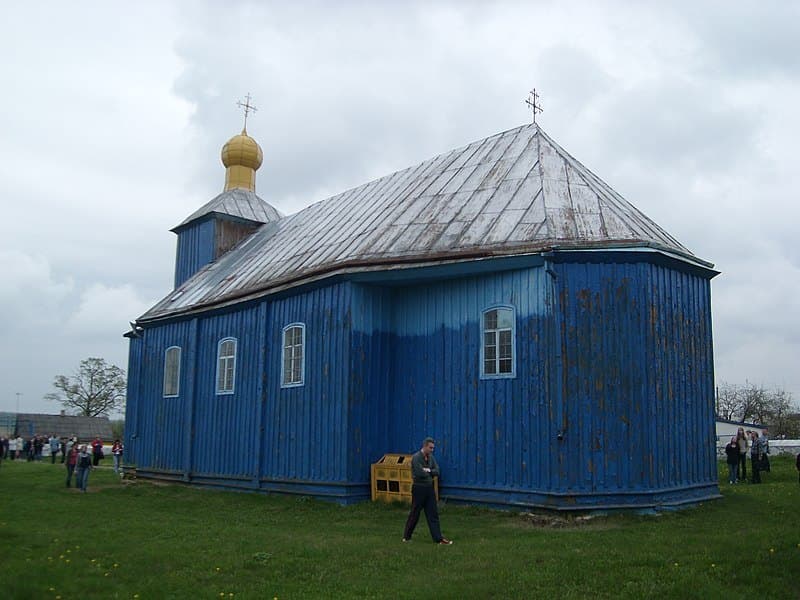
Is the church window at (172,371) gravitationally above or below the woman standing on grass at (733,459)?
above

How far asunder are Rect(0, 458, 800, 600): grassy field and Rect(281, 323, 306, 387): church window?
11.0 ft

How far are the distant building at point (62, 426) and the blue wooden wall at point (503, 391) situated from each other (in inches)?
1626

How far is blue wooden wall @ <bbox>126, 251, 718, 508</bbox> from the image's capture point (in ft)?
43.2

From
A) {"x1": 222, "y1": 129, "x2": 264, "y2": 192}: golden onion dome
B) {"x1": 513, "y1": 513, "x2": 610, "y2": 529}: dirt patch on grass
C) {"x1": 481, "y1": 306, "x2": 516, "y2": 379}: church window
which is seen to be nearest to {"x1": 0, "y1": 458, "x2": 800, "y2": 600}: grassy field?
{"x1": 513, "y1": 513, "x2": 610, "y2": 529}: dirt patch on grass

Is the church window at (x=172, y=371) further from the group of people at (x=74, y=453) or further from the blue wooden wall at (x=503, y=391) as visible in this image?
the blue wooden wall at (x=503, y=391)

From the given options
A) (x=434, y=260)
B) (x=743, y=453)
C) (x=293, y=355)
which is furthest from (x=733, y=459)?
(x=293, y=355)

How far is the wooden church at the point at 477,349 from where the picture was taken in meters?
13.3

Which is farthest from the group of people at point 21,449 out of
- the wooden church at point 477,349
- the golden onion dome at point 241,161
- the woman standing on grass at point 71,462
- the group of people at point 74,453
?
the wooden church at point 477,349

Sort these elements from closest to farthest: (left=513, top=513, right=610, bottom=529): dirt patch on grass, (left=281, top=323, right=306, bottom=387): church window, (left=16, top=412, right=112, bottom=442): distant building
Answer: (left=513, top=513, right=610, bottom=529): dirt patch on grass, (left=281, top=323, right=306, bottom=387): church window, (left=16, top=412, right=112, bottom=442): distant building

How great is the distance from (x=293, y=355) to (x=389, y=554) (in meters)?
8.30

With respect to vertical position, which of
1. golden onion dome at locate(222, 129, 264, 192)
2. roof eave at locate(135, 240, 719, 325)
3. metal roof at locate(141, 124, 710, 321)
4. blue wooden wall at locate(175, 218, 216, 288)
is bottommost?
roof eave at locate(135, 240, 719, 325)

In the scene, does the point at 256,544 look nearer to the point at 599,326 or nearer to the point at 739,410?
the point at 599,326

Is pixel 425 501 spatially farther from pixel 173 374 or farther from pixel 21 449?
pixel 21 449

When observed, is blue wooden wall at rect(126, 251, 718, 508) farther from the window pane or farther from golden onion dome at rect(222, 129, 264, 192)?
golden onion dome at rect(222, 129, 264, 192)
